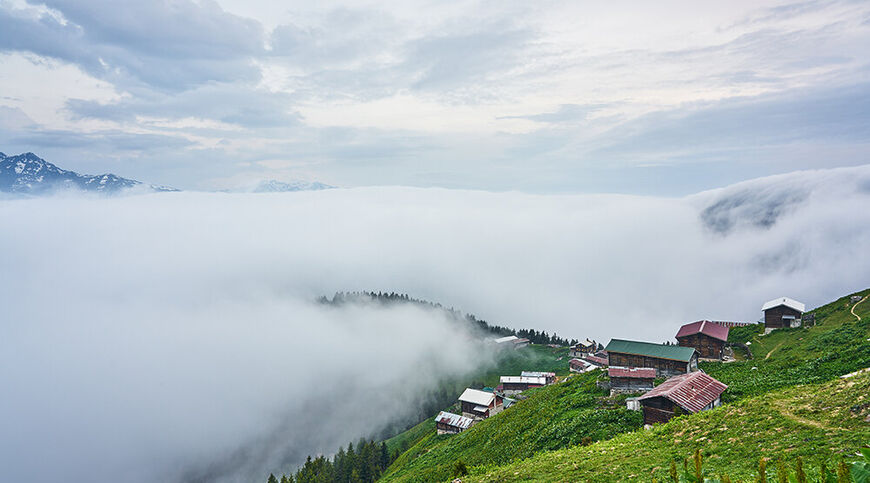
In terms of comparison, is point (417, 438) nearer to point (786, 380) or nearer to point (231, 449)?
point (786, 380)

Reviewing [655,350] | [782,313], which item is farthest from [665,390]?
[782,313]

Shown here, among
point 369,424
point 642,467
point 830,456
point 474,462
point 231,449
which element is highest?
point 830,456

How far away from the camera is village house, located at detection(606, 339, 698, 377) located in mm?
50625

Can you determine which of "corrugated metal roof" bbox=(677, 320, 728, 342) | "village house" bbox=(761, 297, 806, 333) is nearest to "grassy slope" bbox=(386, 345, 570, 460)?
"village house" bbox=(761, 297, 806, 333)

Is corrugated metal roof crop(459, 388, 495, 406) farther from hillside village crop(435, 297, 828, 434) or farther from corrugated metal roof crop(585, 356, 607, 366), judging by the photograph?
corrugated metal roof crop(585, 356, 607, 366)

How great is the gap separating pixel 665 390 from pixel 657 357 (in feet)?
78.2

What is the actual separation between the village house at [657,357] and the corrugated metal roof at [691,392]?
1770 centimetres

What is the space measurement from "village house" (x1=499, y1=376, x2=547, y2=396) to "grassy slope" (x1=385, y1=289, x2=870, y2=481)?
5743cm

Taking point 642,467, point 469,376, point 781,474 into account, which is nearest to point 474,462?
point 642,467

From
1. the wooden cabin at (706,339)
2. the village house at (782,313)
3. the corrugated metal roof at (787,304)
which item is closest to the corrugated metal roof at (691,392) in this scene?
the wooden cabin at (706,339)

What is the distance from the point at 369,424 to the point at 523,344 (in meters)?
68.4

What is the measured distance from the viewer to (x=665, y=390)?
104 ft

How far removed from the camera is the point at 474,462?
134 feet

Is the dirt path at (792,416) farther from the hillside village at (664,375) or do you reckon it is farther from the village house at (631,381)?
A: the village house at (631,381)
